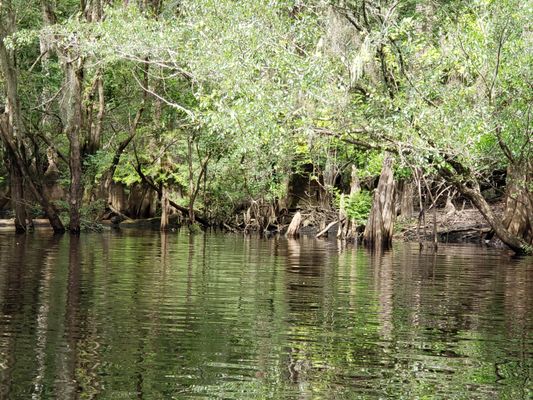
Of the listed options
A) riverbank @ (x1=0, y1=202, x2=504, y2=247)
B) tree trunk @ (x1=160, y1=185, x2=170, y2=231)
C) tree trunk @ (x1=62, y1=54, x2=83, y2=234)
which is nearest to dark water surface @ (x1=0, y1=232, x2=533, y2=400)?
tree trunk @ (x1=62, y1=54, x2=83, y2=234)

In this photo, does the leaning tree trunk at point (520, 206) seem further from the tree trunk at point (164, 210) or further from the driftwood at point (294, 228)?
the tree trunk at point (164, 210)

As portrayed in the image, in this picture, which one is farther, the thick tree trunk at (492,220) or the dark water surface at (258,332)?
the thick tree trunk at (492,220)

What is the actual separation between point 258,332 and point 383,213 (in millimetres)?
21353

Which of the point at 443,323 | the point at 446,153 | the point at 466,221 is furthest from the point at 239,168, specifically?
the point at 443,323

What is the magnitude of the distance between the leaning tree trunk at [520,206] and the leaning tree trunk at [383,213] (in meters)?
3.70

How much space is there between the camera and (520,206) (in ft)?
91.1

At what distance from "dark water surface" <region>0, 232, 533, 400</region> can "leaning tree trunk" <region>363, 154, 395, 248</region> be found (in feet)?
35.2

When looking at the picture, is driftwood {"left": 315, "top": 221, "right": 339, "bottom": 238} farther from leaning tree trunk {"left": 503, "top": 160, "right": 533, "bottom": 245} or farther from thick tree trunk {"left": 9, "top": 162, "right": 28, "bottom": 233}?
thick tree trunk {"left": 9, "top": 162, "right": 28, "bottom": 233}

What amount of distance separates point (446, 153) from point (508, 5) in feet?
12.6

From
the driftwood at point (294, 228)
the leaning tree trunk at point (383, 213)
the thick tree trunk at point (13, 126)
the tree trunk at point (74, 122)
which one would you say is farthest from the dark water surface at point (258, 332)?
the driftwood at point (294, 228)

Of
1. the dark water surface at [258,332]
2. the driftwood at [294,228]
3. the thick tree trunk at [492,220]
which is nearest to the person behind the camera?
the dark water surface at [258,332]

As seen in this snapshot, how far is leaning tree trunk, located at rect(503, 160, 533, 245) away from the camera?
25641mm

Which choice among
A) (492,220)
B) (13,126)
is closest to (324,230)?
(492,220)

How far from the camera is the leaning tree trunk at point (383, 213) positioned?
1180 inches
